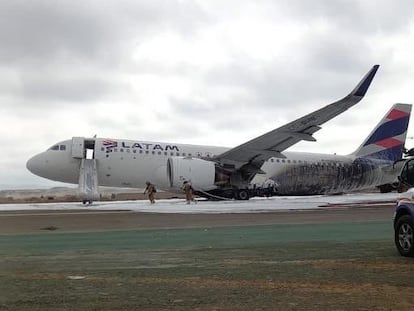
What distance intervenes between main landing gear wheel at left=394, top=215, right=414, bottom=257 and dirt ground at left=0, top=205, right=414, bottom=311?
22 centimetres

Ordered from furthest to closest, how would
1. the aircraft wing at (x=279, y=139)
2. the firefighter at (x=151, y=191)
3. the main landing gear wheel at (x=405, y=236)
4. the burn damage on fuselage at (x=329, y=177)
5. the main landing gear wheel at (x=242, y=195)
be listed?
1. the burn damage on fuselage at (x=329, y=177)
2. the main landing gear wheel at (x=242, y=195)
3. the firefighter at (x=151, y=191)
4. the aircraft wing at (x=279, y=139)
5. the main landing gear wheel at (x=405, y=236)

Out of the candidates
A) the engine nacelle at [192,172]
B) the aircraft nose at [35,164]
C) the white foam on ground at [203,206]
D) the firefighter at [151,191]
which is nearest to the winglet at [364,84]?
the white foam on ground at [203,206]

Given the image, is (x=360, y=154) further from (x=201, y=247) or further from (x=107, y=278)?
(x=107, y=278)

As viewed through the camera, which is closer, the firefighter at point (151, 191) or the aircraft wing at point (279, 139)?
the aircraft wing at point (279, 139)

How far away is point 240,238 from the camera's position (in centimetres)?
1334

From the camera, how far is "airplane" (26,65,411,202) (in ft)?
104

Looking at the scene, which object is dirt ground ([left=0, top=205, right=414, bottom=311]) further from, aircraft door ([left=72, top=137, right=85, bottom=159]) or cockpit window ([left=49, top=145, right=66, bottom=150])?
cockpit window ([left=49, top=145, right=66, bottom=150])

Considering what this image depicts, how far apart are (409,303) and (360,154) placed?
1359 inches

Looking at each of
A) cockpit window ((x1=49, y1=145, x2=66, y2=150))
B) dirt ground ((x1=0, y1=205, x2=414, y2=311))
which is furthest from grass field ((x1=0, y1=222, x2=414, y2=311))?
cockpit window ((x1=49, y1=145, x2=66, y2=150))

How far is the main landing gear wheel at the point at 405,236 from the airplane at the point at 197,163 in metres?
19.2

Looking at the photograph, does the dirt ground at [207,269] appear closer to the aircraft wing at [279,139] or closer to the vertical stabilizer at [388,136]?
the aircraft wing at [279,139]

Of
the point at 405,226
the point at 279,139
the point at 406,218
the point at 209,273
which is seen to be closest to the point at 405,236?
the point at 405,226

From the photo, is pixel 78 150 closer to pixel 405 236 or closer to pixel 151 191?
pixel 151 191

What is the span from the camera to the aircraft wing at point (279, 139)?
30.3m
